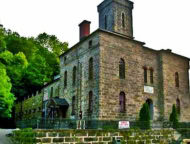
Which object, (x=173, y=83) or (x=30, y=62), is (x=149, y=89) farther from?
(x=30, y=62)

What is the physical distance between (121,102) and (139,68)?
14.5 ft

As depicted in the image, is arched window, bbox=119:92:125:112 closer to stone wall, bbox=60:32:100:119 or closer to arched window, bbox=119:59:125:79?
arched window, bbox=119:59:125:79

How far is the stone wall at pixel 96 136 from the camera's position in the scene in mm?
7898

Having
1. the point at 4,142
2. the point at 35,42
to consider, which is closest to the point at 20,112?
the point at 35,42

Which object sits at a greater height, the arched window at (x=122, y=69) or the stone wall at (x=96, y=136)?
the arched window at (x=122, y=69)

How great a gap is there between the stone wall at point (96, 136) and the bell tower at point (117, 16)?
16.6 m

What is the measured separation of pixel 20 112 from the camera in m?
48.2

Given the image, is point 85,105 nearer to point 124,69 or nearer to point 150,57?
point 124,69

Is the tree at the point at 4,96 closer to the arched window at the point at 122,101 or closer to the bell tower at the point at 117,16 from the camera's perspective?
the bell tower at the point at 117,16

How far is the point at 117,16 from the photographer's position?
26656 mm

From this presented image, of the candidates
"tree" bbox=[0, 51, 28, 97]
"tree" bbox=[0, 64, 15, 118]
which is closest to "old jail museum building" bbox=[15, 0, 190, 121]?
"tree" bbox=[0, 64, 15, 118]

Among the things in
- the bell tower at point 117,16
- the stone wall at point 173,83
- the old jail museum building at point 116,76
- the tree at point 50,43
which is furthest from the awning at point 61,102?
the tree at point 50,43

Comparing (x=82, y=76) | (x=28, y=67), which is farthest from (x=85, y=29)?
(x=28, y=67)

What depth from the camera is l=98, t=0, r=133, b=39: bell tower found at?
26453 millimetres
